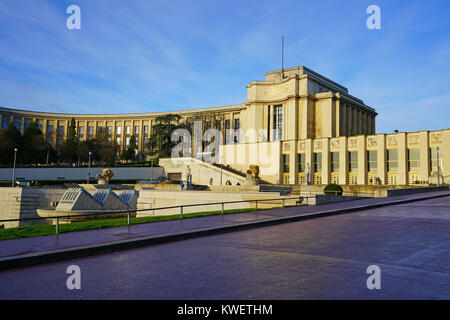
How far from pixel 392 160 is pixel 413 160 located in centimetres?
274

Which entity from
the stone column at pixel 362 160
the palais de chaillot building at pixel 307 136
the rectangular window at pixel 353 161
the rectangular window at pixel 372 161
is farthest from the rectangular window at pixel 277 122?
the rectangular window at pixel 372 161

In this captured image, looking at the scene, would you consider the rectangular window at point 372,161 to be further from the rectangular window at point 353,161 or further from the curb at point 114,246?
the curb at point 114,246

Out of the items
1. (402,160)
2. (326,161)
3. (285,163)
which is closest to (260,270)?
(402,160)

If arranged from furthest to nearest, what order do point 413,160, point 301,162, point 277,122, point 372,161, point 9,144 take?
1. point 277,122
2. point 9,144
3. point 301,162
4. point 372,161
5. point 413,160

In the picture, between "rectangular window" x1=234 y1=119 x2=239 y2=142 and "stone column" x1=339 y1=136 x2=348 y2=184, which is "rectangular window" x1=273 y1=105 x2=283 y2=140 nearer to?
"rectangular window" x1=234 y1=119 x2=239 y2=142

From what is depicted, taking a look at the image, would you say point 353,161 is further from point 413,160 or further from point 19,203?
point 19,203

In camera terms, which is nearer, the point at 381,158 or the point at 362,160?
the point at 381,158

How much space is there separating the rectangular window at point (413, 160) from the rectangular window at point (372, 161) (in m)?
4.58

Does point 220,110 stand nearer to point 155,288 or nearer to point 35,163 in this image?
point 35,163

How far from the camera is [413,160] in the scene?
47000 millimetres

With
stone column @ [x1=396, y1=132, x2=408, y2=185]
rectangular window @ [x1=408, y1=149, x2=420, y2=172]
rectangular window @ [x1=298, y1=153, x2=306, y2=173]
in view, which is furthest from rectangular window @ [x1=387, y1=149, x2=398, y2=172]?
rectangular window @ [x1=298, y1=153, x2=306, y2=173]

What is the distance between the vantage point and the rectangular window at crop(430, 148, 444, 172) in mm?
44031

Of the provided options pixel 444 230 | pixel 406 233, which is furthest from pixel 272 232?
pixel 444 230
